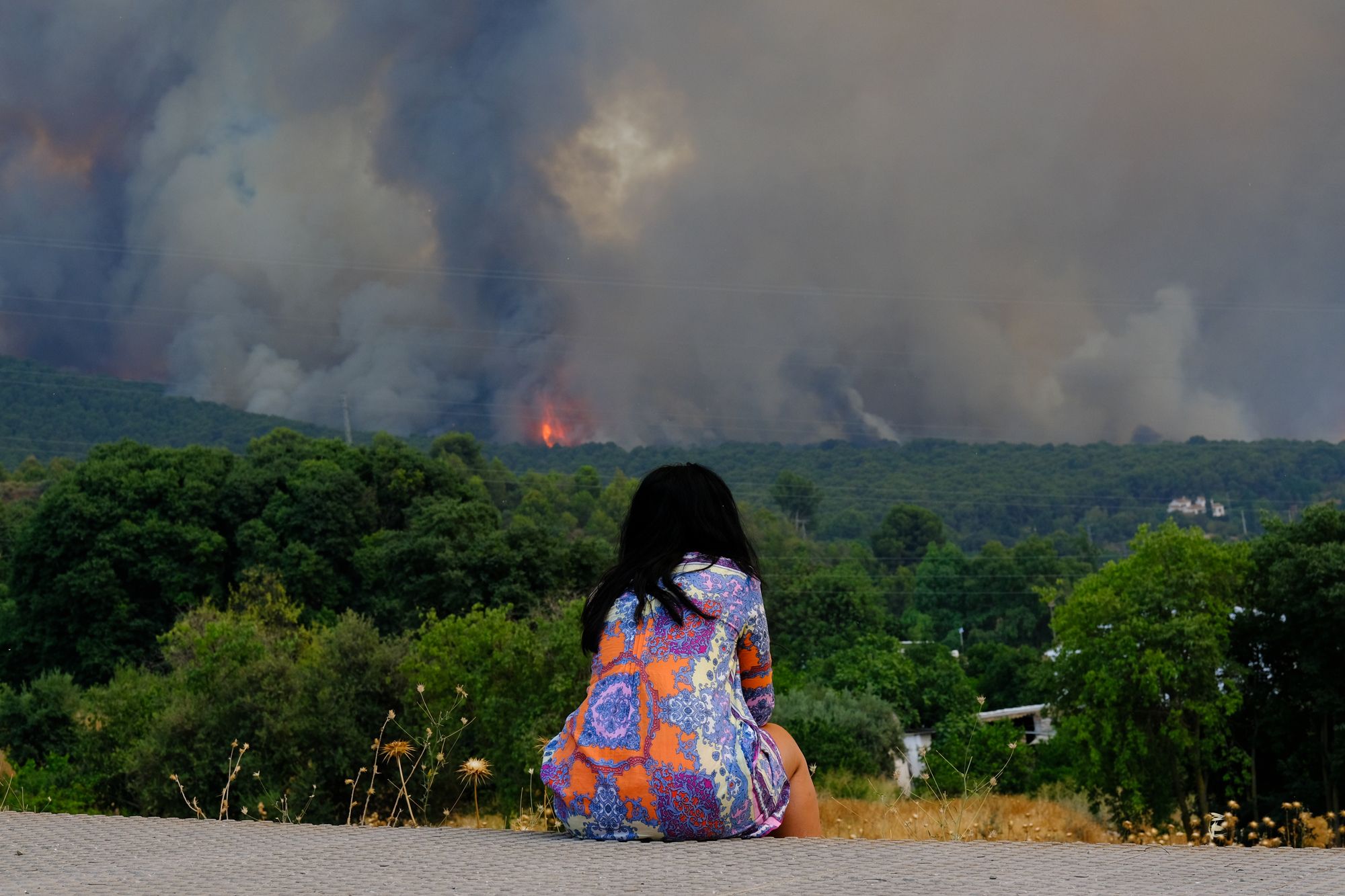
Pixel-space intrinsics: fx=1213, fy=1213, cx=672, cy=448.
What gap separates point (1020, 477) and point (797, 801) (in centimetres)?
14107

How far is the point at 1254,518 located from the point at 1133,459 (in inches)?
982

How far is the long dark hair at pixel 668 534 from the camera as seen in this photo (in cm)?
349

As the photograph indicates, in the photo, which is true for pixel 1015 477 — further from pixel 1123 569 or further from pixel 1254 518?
pixel 1123 569

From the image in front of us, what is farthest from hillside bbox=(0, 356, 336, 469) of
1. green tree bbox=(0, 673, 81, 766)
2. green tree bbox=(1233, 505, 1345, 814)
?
green tree bbox=(1233, 505, 1345, 814)

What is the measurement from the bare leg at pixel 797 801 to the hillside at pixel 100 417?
109420 mm

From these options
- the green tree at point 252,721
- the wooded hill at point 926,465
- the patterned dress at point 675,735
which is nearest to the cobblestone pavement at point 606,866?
the patterned dress at point 675,735

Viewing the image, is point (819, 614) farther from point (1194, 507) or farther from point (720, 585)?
point (1194, 507)

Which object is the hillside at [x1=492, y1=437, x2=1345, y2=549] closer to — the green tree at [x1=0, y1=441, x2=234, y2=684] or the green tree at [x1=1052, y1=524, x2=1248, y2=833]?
the green tree at [x1=0, y1=441, x2=234, y2=684]

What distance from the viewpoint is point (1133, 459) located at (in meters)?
141

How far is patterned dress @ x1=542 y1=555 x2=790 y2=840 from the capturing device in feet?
10.6

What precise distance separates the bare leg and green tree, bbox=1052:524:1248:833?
27.6 m

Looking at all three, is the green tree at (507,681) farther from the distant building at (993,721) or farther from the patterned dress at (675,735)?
the patterned dress at (675,735)

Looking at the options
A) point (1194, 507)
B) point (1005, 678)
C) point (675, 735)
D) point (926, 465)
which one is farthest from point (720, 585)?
point (926, 465)

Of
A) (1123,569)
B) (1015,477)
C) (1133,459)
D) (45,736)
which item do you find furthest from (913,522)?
(45,736)
